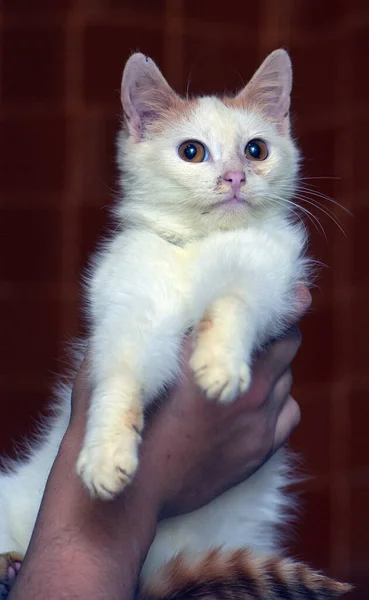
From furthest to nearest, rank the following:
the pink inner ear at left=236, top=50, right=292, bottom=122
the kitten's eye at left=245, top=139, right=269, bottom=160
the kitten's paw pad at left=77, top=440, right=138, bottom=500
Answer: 1. the pink inner ear at left=236, top=50, right=292, bottom=122
2. the kitten's eye at left=245, top=139, right=269, bottom=160
3. the kitten's paw pad at left=77, top=440, right=138, bottom=500

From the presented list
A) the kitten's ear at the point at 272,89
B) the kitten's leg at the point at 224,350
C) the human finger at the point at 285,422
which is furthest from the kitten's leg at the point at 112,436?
the kitten's ear at the point at 272,89

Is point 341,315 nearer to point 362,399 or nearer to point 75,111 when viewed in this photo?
point 362,399

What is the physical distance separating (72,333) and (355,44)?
1.33 metres

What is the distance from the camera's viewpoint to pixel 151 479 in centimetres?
110

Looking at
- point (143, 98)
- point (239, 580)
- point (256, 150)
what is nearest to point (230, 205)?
point (256, 150)

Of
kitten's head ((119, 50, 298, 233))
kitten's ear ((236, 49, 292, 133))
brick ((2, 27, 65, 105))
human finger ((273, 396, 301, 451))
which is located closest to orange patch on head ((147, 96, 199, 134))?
kitten's head ((119, 50, 298, 233))

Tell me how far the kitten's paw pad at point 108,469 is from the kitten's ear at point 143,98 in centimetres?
77

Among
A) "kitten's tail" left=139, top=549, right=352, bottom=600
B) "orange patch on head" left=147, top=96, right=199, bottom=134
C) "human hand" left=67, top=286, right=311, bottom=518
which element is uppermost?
"orange patch on head" left=147, top=96, right=199, bottom=134

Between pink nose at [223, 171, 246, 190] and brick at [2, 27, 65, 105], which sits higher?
brick at [2, 27, 65, 105]

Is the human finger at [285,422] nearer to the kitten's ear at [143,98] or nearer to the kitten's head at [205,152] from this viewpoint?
the kitten's head at [205,152]

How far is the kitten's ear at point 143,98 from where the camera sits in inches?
59.6

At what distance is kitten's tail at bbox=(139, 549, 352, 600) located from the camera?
102 centimetres

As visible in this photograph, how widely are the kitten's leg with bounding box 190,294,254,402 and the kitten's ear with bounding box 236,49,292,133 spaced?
649mm

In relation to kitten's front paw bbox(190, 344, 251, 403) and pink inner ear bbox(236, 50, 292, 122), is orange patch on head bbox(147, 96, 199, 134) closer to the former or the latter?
pink inner ear bbox(236, 50, 292, 122)
